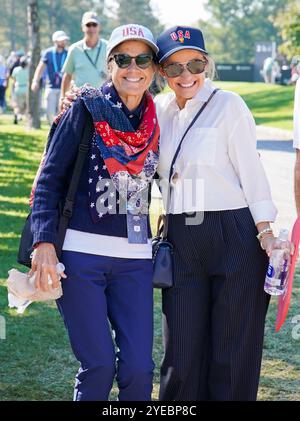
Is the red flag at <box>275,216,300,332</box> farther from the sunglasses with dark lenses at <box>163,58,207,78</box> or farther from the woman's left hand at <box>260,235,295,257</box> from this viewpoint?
the sunglasses with dark lenses at <box>163,58,207,78</box>

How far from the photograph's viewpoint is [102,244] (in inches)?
171

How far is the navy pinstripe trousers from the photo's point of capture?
183 inches

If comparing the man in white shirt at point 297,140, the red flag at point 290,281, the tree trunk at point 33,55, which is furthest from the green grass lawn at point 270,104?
the red flag at point 290,281

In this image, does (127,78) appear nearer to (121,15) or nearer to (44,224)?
(44,224)

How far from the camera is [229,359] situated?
472cm

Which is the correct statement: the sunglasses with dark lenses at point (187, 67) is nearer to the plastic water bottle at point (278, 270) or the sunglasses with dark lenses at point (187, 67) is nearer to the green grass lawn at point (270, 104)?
the plastic water bottle at point (278, 270)

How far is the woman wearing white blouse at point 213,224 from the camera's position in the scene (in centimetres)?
461

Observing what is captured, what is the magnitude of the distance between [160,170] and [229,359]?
88cm

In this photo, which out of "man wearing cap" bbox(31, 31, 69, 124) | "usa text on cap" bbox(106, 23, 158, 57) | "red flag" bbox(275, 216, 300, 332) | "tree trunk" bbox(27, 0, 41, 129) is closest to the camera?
"usa text on cap" bbox(106, 23, 158, 57)

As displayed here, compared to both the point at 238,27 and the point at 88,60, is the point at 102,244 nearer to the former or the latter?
the point at 88,60

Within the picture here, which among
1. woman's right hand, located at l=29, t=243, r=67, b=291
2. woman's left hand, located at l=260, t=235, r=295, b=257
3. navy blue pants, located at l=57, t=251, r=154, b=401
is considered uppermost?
woman's left hand, located at l=260, t=235, r=295, b=257

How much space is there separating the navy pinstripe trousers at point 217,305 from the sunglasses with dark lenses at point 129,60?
676 millimetres

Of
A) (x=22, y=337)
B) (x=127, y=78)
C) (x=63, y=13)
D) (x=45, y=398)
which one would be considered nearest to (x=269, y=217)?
(x=127, y=78)

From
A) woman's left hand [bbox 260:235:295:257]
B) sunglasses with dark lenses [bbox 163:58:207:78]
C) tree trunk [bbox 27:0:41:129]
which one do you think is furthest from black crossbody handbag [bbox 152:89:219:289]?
tree trunk [bbox 27:0:41:129]
